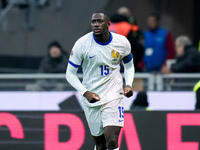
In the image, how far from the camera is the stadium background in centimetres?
897

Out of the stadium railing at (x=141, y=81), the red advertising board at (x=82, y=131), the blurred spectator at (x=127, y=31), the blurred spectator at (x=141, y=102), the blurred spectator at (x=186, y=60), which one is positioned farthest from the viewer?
the blurred spectator at (x=186, y=60)

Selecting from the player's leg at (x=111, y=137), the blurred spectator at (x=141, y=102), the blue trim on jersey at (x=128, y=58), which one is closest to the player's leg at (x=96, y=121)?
the player's leg at (x=111, y=137)

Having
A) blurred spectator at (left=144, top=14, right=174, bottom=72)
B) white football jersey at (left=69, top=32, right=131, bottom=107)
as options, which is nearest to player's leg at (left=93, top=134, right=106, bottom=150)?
white football jersey at (left=69, top=32, right=131, bottom=107)

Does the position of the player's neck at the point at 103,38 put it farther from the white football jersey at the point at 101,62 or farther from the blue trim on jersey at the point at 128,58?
the blue trim on jersey at the point at 128,58

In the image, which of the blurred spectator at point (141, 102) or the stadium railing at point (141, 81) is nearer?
the blurred spectator at point (141, 102)

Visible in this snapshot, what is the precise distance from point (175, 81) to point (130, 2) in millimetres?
6693

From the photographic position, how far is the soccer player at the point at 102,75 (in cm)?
741

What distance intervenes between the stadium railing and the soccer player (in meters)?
3.82

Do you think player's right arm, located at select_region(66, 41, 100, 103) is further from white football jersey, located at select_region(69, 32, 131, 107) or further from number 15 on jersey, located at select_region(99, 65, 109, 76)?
number 15 on jersey, located at select_region(99, 65, 109, 76)

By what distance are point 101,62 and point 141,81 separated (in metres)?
4.24

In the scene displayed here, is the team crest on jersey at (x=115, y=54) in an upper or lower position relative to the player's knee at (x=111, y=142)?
upper

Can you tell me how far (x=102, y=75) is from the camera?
7531 mm

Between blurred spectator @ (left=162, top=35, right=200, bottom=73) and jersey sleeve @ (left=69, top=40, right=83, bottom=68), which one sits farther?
blurred spectator @ (left=162, top=35, right=200, bottom=73)

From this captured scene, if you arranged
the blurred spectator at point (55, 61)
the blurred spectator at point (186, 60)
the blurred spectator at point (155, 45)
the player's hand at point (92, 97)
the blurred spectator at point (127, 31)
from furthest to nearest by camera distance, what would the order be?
the blurred spectator at point (55, 61)
the blurred spectator at point (155, 45)
the blurred spectator at point (186, 60)
the blurred spectator at point (127, 31)
the player's hand at point (92, 97)
